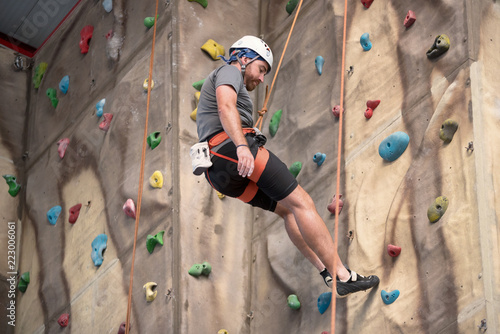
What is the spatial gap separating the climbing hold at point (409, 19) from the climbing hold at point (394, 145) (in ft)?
2.15

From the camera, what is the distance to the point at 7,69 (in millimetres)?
8039

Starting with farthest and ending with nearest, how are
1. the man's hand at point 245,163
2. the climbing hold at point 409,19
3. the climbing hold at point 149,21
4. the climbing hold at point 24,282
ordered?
the climbing hold at point 24,282, the climbing hold at point 149,21, the climbing hold at point 409,19, the man's hand at point 245,163

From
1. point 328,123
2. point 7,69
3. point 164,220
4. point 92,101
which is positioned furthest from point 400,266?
point 7,69

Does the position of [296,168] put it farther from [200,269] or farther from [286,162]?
[200,269]

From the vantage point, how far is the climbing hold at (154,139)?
19.4 feet

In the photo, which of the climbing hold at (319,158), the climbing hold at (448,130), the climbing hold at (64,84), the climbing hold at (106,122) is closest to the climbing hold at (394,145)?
the climbing hold at (448,130)

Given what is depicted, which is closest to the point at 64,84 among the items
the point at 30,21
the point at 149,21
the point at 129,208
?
the point at 30,21

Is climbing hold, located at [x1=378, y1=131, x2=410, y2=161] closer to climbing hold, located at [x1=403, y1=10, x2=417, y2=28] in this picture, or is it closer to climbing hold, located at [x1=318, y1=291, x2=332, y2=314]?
climbing hold, located at [x1=403, y1=10, x2=417, y2=28]

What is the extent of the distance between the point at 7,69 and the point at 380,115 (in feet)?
13.3

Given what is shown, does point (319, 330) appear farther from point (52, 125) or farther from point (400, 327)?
point (52, 125)

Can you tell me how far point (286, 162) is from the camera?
5.71 m

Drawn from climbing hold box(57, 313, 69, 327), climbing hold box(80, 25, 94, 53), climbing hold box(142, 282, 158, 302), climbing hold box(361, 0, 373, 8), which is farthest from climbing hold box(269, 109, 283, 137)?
climbing hold box(80, 25, 94, 53)

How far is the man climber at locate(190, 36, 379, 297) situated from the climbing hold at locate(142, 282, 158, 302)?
1008 millimetres

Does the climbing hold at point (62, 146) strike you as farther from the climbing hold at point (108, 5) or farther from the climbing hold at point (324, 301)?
the climbing hold at point (324, 301)
